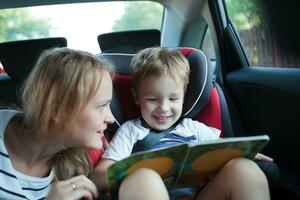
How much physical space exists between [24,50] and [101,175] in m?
0.89

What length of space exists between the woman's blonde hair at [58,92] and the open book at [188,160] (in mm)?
207

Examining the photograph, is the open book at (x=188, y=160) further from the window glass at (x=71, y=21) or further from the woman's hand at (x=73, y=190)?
the window glass at (x=71, y=21)

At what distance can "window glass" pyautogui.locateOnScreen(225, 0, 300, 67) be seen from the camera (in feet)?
6.08

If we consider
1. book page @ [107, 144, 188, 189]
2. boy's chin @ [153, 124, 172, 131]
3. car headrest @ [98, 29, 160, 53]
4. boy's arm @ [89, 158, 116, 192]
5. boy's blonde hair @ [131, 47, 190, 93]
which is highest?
boy's blonde hair @ [131, 47, 190, 93]

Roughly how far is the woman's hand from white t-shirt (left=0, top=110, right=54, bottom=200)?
11 centimetres

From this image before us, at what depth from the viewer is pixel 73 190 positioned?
1.21 metres

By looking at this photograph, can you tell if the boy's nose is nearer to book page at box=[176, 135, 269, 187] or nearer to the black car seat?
book page at box=[176, 135, 269, 187]

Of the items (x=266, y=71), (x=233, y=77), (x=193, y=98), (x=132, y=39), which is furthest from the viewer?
(x=132, y=39)

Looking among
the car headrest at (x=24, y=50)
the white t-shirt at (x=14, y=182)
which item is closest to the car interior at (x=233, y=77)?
the car headrest at (x=24, y=50)

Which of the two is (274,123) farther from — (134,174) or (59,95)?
(59,95)

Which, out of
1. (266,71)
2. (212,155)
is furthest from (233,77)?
(212,155)

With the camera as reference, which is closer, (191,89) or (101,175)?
(101,175)

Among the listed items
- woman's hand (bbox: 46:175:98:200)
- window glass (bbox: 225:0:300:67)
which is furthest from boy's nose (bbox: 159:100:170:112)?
window glass (bbox: 225:0:300:67)

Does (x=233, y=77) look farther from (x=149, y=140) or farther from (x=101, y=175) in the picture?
(x=101, y=175)
